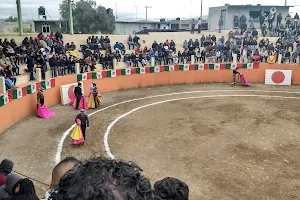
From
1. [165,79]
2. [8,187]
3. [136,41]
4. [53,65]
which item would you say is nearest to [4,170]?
[8,187]

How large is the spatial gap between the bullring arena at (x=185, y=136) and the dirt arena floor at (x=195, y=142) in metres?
0.03

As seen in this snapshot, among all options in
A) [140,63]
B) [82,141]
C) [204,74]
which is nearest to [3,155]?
[82,141]

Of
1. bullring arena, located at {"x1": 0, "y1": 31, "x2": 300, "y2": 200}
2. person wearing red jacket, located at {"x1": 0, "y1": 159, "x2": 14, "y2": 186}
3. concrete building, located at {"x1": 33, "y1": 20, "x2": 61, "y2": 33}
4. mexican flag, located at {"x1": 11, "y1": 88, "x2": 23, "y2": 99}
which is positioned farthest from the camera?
concrete building, located at {"x1": 33, "y1": 20, "x2": 61, "y2": 33}

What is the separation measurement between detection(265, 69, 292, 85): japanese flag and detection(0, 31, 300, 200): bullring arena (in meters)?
2.00

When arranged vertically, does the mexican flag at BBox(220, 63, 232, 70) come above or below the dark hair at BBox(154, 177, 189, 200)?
above

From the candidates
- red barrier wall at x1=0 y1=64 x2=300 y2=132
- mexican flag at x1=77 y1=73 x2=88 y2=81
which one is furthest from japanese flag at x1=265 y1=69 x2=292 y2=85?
mexican flag at x1=77 y1=73 x2=88 y2=81

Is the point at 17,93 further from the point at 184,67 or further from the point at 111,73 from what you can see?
the point at 184,67

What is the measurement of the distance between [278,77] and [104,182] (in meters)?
24.2

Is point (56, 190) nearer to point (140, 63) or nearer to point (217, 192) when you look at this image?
point (217, 192)

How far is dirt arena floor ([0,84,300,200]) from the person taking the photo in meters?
9.27

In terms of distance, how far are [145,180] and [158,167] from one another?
8803 mm

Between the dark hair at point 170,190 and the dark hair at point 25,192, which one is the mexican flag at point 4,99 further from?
the dark hair at point 170,190

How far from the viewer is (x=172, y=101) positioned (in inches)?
729

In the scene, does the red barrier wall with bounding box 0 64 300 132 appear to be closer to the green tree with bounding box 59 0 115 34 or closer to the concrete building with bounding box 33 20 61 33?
the green tree with bounding box 59 0 115 34
